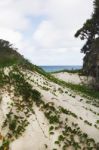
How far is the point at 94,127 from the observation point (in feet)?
92.6

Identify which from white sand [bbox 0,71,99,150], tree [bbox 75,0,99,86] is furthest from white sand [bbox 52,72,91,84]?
white sand [bbox 0,71,99,150]

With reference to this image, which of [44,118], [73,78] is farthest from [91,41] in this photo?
[44,118]

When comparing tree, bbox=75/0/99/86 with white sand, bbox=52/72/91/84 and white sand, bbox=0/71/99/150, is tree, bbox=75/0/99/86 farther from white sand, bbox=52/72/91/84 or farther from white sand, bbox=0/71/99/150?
white sand, bbox=0/71/99/150

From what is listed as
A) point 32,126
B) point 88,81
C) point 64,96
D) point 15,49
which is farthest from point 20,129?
point 88,81

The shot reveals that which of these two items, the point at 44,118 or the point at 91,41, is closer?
the point at 44,118

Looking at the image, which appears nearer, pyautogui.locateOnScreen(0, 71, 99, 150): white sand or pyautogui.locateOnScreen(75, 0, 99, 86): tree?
pyautogui.locateOnScreen(0, 71, 99, 150): white sand

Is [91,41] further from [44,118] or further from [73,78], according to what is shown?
[44,118]

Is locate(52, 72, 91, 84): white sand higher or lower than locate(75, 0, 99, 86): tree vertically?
lower

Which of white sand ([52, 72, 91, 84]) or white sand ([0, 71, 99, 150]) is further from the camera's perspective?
white sand ([52, 72, 91, 84])

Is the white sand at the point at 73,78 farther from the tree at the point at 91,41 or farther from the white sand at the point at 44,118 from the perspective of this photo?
the white sand at the point at 44,118

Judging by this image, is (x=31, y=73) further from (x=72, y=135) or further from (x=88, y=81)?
(x=88, y=81)


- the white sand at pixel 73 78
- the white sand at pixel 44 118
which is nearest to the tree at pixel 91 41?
the white sand at pixel 73 78

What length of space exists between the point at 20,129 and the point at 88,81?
111 ft

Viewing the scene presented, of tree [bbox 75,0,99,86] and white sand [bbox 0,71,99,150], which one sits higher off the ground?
tree [bbox 75,0,99,86]
